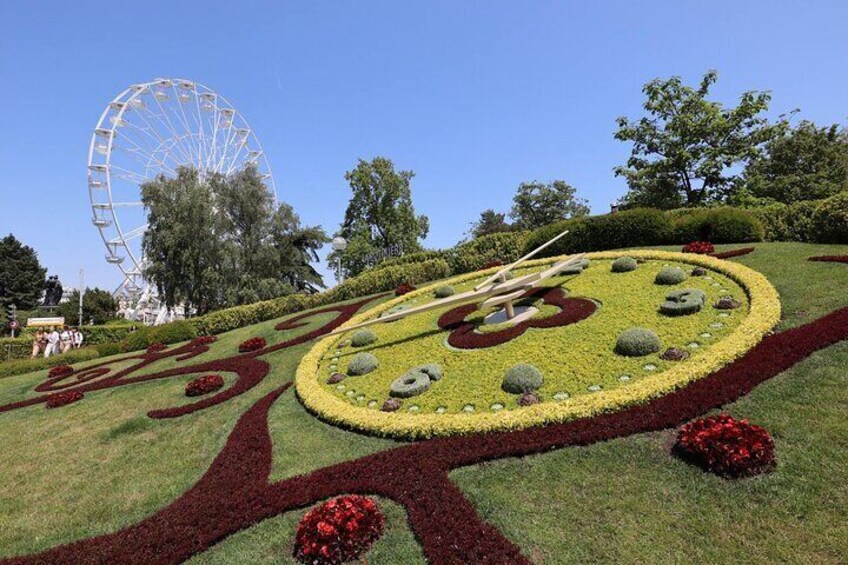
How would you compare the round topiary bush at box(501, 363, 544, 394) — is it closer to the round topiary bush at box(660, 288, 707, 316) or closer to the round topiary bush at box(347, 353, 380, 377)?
the round topiary bush at box(660, 288, 707, 316)

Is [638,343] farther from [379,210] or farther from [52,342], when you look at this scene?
[379,210]

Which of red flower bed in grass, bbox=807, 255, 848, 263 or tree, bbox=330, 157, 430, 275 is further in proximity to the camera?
tree, bbox=330, 157, 430, 275

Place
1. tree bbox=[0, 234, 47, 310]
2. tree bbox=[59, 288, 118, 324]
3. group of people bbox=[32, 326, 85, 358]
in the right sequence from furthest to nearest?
tree bbox=[0, 234, 47, 310] < tree bbox=[59, 288, 118, 324] < group of people bbox=[32, 326, 85, 358]

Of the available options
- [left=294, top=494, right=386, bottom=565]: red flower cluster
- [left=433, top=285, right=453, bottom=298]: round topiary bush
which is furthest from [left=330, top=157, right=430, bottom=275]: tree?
[left=294, top=494, right=386, bottom=565]: red flower cluster

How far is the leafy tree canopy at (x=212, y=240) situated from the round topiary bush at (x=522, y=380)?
27.8 meters

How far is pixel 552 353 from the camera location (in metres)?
9.70

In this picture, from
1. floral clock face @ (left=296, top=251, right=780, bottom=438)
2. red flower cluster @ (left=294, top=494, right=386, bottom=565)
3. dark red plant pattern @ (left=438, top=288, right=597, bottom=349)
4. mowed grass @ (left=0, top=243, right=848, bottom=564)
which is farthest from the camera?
dark red plant pattern @ (left=438, top=288, right=597, bottom=349)

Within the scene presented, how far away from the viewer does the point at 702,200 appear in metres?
31.5

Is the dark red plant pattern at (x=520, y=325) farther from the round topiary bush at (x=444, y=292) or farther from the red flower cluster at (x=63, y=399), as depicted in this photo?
the red flower cluster at (x=63, y=399)

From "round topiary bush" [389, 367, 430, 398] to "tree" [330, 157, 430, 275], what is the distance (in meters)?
41.6

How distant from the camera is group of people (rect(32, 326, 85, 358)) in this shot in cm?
2647

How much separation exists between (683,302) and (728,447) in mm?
4906

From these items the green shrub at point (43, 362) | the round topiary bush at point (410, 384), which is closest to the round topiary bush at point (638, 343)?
the round topiary bush at point (410, 384)

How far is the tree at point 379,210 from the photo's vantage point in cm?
5212
